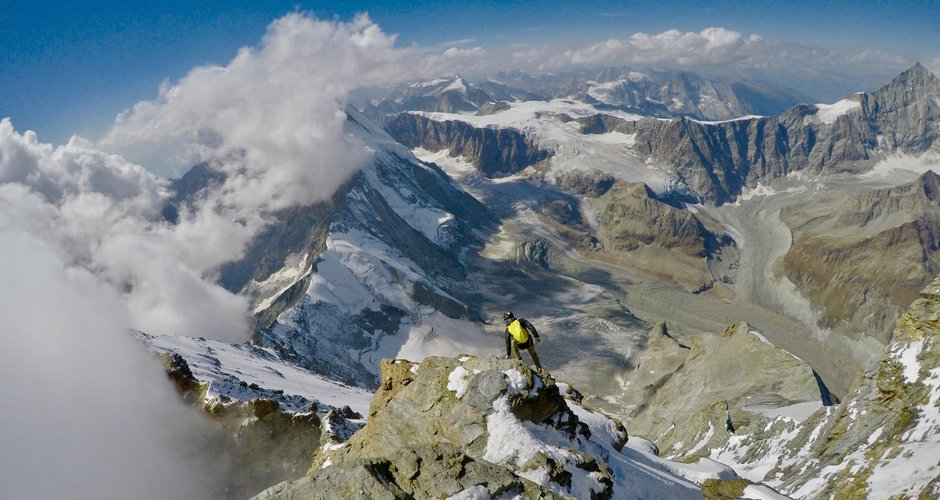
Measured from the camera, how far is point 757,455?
49.8 m

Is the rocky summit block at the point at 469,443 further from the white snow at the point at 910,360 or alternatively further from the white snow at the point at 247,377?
the white snow at the point at 247,377

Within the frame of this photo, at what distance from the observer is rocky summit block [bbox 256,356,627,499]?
69.3ft

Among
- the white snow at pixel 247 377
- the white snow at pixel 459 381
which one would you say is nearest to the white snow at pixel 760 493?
the white snow at pixel 459 381

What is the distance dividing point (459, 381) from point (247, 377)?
91598 mm

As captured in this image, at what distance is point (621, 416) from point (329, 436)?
396 ft

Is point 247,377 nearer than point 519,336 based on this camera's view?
No

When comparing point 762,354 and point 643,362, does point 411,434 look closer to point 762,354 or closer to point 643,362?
point 762,354

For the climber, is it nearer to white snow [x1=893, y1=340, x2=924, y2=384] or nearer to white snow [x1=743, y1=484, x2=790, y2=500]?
white snow [x1=743, y1=484, x2=790, y2=500]

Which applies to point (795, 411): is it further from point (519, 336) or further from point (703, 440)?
point (519, 336)

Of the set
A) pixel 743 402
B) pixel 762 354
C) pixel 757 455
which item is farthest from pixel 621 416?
pixel 757 455

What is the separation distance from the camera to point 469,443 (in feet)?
86.3

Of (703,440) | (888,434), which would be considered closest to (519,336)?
(888,434)

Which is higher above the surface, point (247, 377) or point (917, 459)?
point (917, 459)

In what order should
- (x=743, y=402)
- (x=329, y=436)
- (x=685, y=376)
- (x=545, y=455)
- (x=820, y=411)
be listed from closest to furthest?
(x=545, y=455) < (x=820, y=411) < (x=329, y=436) < (x=743, y=402) < (x=685, y=376)
